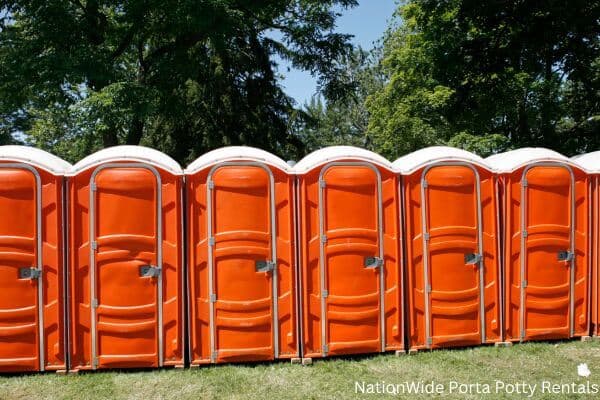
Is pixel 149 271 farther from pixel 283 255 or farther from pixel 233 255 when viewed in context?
pixel 283 255

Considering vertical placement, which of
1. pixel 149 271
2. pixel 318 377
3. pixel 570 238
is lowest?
pixel 318 377

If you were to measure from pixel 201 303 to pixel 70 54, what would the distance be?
7.58 m

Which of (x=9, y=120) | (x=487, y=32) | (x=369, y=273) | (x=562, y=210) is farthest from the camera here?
(x=9, y=120)

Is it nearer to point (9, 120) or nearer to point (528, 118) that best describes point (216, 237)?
point (528, 118)

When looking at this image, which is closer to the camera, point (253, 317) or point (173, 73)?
point (253, 317)

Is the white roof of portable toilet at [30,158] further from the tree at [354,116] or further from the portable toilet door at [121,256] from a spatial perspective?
the tree at [354,116]

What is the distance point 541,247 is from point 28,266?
5.83 m

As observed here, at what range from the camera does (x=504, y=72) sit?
13125 millimetres

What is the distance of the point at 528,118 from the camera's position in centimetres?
1363

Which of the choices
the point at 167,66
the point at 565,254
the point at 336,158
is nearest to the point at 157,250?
the point at 336,158

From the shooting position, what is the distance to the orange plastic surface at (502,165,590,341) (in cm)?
594

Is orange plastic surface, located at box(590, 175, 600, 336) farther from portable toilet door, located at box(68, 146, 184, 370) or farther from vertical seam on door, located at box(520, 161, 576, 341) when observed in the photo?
portable toilet door, located at box(68, 146, 184, 370)

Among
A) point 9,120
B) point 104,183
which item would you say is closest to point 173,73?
point 104,183

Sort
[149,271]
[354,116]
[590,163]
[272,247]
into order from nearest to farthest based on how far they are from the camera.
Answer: [149,271], [272,247], [590,163], [354,116]
